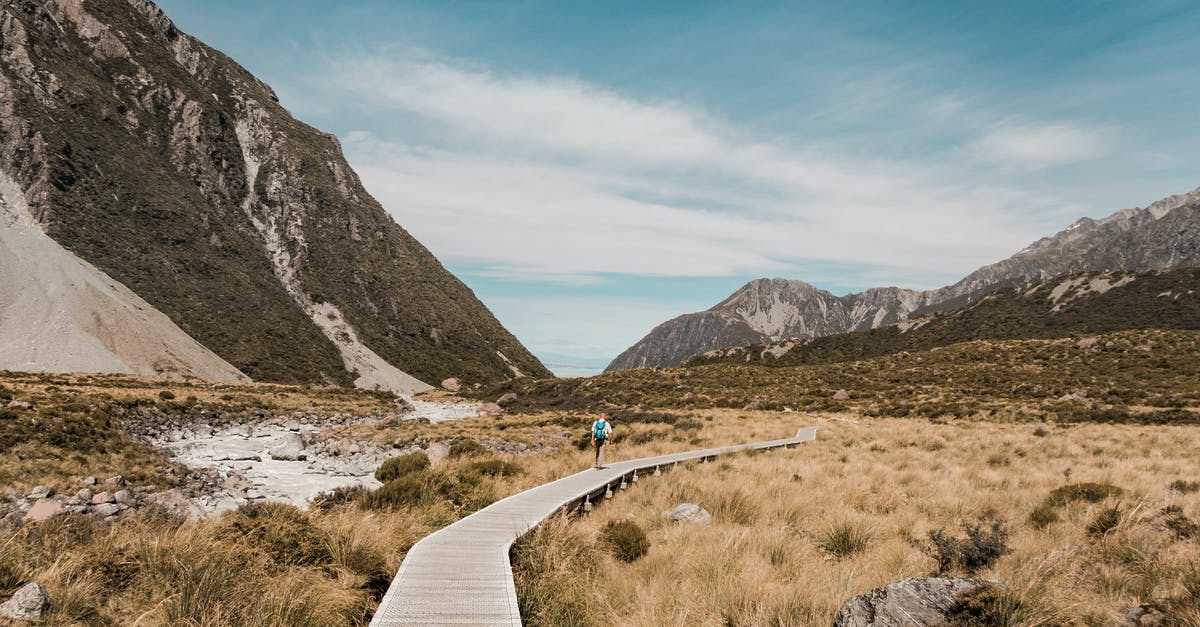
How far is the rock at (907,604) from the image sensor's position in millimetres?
5113

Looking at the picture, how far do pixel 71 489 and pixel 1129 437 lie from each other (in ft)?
120

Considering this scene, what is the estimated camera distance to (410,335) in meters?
155

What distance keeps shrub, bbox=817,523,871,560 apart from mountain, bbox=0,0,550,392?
358ft

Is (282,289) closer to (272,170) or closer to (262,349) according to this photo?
(262,349)

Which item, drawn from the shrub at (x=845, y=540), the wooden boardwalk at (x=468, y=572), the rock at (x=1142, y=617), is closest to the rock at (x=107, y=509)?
the wooden boardwalk at (x=468, y=572)

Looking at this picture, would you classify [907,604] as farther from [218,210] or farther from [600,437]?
[218,210]

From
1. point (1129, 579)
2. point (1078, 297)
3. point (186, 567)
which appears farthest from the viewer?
point (1078, 297)

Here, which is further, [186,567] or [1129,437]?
[1129,437]

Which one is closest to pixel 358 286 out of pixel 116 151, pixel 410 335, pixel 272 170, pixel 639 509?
pixel 410 335

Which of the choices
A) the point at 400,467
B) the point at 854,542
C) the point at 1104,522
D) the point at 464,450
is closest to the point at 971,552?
the point at 854,542

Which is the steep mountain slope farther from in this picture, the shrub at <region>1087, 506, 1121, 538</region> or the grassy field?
the shrub at <region>1087, 506, 1121, 538</region>

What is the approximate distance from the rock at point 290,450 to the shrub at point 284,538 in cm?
2192

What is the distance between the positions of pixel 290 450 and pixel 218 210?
473 ft

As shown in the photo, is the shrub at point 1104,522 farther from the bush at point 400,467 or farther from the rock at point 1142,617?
the bush at point 400,467
